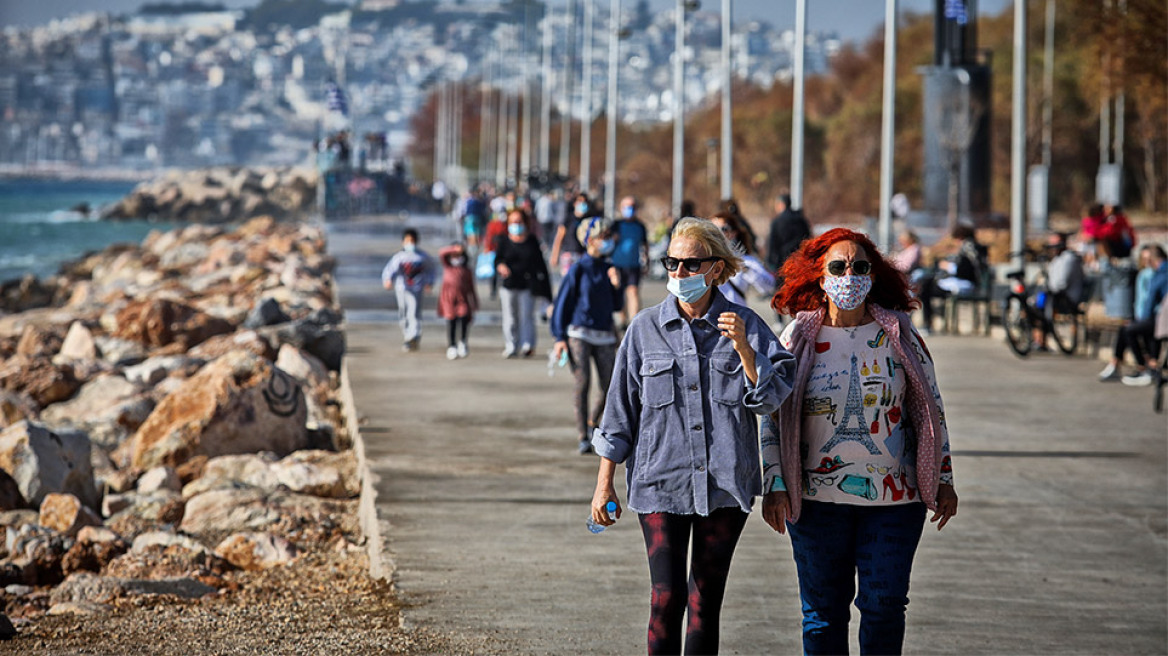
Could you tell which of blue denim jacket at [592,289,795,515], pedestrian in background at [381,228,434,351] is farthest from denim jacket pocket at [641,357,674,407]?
pedestrian in background at [381,228,434,351]

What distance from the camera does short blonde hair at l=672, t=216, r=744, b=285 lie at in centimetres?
595

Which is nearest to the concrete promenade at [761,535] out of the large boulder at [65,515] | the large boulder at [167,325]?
the large boulder at [65,515]

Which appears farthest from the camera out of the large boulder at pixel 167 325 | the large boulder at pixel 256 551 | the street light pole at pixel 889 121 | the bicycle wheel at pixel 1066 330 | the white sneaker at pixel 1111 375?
the street light pole at pixel 889 121

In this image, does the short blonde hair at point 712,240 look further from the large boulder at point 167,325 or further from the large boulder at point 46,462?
the large boulder at point 167,325

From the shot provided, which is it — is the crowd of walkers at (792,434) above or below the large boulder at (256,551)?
above

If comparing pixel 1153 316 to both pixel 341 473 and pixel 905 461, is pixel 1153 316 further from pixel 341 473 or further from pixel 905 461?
pixel 905 461

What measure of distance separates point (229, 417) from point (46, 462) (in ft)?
6.37

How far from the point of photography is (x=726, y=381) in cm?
584

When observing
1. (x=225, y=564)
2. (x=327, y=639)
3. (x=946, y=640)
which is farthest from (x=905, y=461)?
(x=225, y=564)

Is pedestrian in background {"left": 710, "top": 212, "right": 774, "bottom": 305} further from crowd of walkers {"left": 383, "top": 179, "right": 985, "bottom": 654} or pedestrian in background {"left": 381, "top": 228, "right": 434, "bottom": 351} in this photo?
crowd of walkers {"left": 383, "top": 179, "right": 985, "bottom": 654}

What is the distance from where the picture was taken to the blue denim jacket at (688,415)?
5.83m

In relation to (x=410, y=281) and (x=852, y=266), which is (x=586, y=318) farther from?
(x=410, y=281)

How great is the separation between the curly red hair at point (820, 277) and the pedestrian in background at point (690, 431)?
0.15 meters

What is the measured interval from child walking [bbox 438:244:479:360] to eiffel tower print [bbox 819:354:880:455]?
1329 cm
